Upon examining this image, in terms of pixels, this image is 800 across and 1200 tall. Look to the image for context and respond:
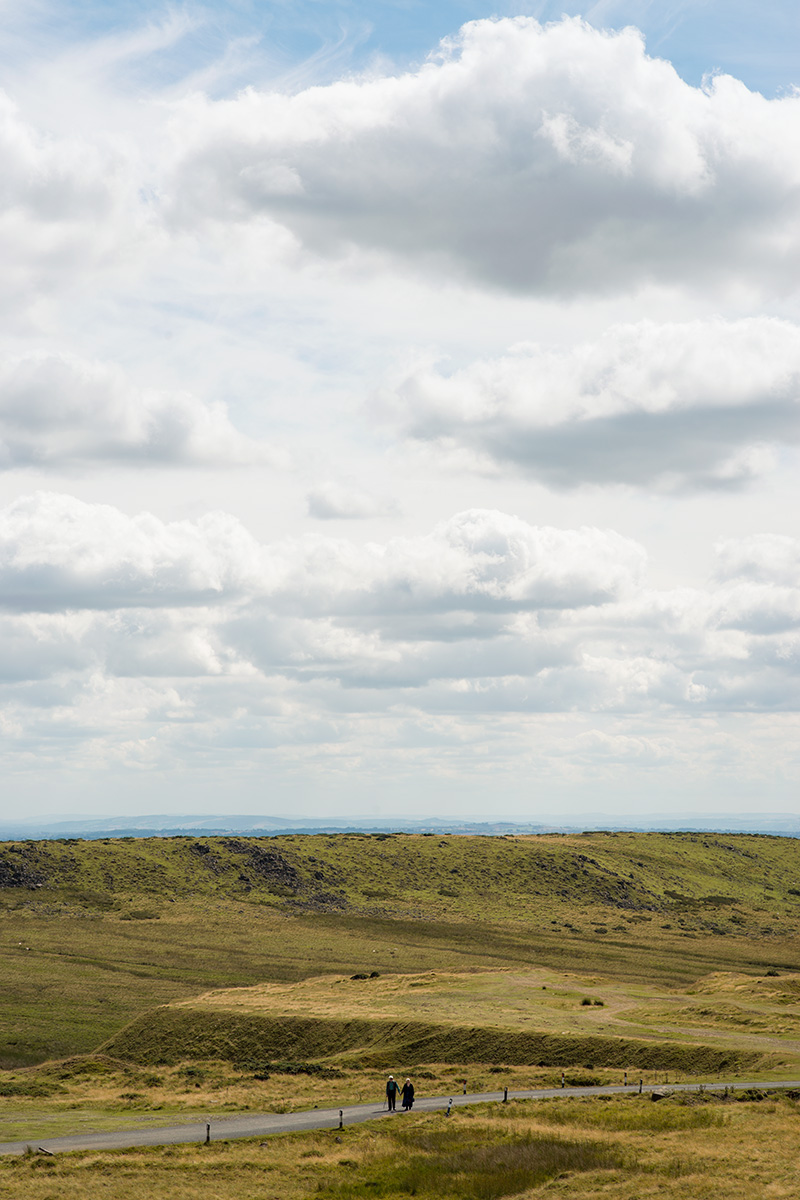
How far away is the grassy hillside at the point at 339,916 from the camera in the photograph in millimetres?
94250

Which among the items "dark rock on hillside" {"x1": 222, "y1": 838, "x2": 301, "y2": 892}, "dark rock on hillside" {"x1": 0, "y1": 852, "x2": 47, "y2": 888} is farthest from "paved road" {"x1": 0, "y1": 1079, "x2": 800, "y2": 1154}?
"dark rock on hillside" {"x1": 222, "y1": 838, "x2": 301, "y2": 892}

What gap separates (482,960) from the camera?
4227 inches

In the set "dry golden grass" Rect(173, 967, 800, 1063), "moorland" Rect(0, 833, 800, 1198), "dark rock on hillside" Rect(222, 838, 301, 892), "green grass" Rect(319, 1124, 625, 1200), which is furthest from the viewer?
"dark rock on hillside" Rect(222, 838, 301, 892)

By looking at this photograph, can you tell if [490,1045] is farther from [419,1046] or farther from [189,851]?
[189,851]

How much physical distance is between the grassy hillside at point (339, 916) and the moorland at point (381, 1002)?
1.71ft

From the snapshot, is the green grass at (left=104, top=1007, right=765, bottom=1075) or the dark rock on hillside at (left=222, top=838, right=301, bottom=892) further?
the dark rock on hillside at (left=222, top=838, right=301, bottom=892)

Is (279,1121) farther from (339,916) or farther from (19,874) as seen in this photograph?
(19,874)

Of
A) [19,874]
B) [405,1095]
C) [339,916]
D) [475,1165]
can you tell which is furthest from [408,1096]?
[19,874]

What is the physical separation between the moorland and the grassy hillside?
1.71ft

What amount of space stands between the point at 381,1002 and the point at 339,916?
60.1 m

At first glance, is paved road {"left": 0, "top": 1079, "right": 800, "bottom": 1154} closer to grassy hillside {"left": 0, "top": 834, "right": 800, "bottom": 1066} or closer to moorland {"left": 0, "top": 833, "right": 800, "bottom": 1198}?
moorland {"left": 0, "top": 833, "right": 800, "bottom": 1198}

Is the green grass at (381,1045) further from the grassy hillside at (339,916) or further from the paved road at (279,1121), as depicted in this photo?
the grassy hillside at (339,916)

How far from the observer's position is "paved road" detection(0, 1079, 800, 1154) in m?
44.8

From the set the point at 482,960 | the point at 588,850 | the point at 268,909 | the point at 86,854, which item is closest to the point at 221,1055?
the point at 482,960
